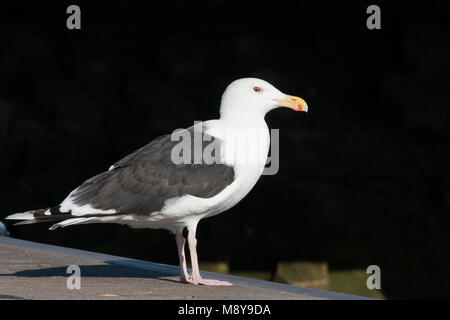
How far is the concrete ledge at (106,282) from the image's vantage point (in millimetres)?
5930

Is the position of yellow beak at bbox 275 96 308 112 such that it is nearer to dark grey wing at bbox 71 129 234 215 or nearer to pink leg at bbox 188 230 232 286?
dark grey wing at bbox 71 129 234 215

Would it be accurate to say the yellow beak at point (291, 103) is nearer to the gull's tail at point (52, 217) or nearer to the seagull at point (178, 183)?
the seagull at point (178, 183)

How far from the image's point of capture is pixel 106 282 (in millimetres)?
6418

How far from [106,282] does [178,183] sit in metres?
0.83

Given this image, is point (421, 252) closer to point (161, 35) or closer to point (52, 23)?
point (161, 35)

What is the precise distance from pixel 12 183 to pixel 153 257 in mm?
2900

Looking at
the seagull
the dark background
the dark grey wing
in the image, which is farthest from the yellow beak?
the dark background

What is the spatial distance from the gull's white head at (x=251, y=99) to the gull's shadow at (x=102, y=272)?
1244mm

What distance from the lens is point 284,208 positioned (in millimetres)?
14484

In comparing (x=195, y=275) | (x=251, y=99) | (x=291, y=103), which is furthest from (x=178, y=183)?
(x=291, y=103)

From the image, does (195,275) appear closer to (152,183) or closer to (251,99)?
(152,183)

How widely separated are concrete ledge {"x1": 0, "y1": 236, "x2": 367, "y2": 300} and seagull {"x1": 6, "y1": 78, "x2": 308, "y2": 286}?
264 millimetres

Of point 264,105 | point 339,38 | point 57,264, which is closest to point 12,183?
point 339,38
